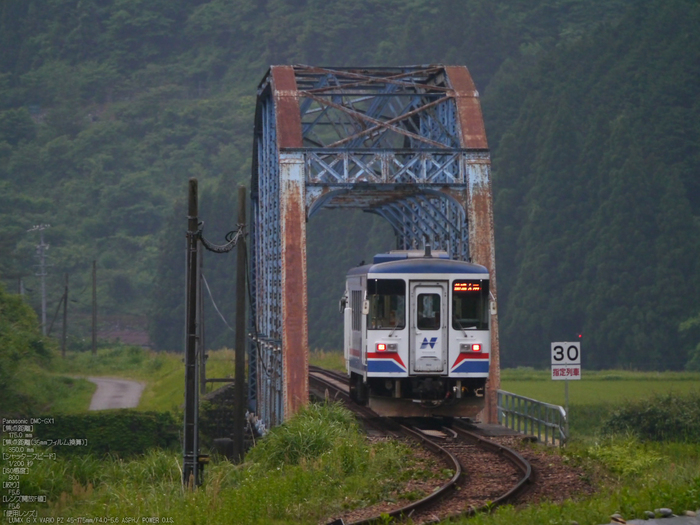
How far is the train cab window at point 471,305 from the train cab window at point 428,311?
303mm

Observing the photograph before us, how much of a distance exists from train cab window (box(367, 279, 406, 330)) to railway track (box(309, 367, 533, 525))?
189 centimetres

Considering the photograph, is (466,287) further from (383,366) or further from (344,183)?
(344,183)

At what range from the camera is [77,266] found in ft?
267

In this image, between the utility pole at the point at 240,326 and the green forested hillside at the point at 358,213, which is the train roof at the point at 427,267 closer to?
the utility pole at the point at 240,326

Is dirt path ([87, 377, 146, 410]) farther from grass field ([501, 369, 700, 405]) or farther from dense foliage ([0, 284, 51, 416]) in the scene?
grass field ([501, 369, 700, 405])

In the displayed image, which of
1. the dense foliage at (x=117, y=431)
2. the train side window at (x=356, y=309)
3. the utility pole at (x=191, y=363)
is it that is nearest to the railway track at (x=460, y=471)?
the train side window at (x=356, y=309)

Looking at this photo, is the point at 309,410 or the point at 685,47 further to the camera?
the point at 685,47

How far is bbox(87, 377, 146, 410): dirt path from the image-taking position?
35750 mm

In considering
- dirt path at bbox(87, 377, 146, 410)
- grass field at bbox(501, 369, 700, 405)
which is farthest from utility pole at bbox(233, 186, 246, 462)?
dirt path at bbox(87, 377, 146, 410)

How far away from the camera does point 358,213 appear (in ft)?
227

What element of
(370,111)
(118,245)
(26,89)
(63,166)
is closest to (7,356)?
(370,111)

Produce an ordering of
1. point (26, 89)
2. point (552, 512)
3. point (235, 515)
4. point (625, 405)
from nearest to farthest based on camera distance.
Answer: point (552, 512) < point (235, 515) < point (625, 405) < point (26, 89)

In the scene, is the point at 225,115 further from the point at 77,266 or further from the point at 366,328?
the point at 366,328

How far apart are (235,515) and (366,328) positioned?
24.5 ft
